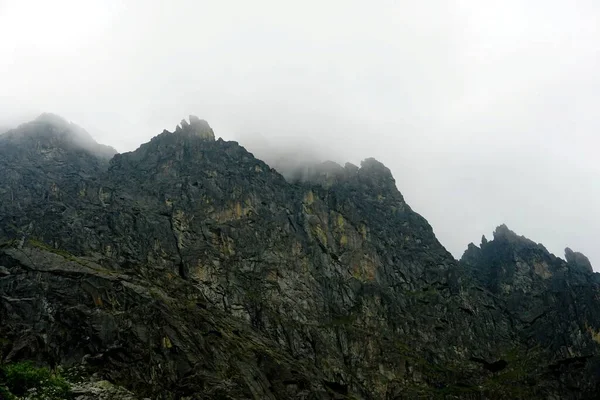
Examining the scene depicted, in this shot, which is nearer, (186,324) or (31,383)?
(31,383)

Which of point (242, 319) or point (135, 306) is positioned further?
point (242, 319)

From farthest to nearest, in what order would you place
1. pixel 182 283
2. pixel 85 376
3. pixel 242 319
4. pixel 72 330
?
1. pixel 242 319
2. pixel 182 283
3. pixel 72 330
4. pixel 85 376

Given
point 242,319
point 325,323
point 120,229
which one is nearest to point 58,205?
point 120,229

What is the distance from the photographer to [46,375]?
267ft

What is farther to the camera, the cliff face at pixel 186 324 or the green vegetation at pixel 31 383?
the cliff face at pixel 186 324

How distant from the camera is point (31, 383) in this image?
77500 millimetres

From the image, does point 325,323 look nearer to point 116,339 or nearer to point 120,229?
point 120,229

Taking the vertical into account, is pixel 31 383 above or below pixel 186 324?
below

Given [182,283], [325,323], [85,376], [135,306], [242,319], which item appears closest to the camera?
[85,376]

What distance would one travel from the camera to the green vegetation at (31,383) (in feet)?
246

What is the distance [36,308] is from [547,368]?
17676 cm

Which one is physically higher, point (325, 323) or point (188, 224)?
point (188, 224)

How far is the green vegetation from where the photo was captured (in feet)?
246

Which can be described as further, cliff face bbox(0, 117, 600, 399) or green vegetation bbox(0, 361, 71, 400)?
cliff face bbox(0, 117, 600, 399)
